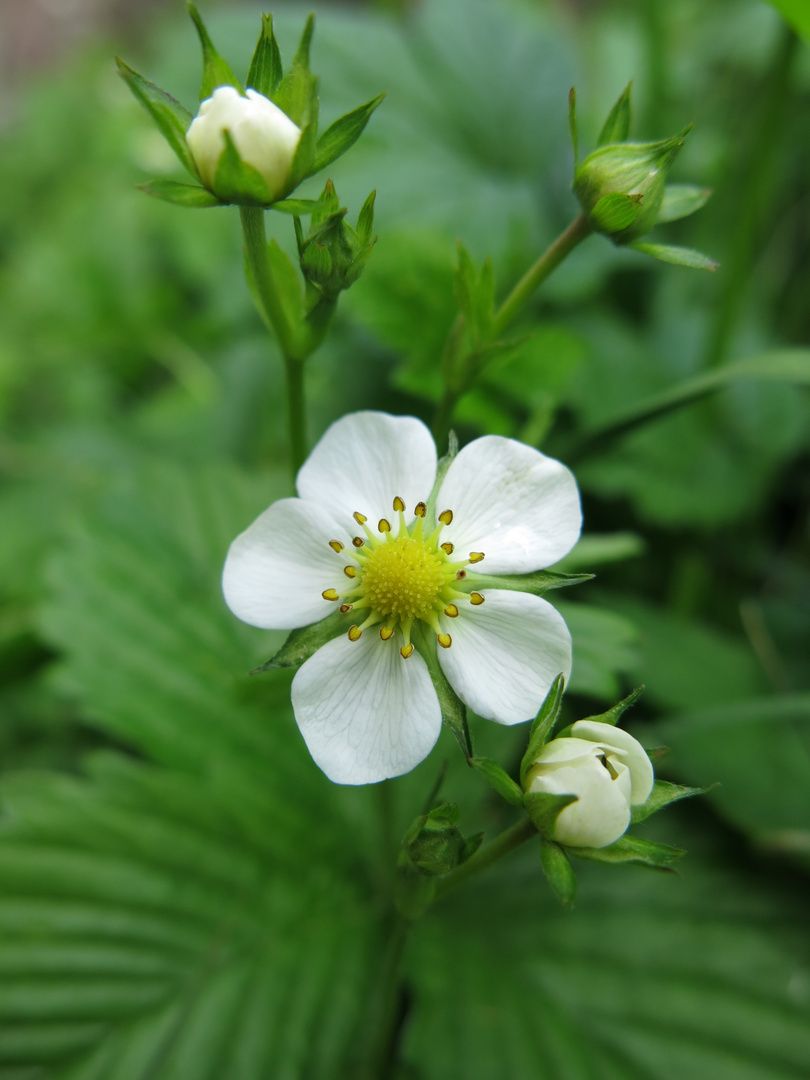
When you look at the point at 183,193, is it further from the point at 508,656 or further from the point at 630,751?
the point at 630,751

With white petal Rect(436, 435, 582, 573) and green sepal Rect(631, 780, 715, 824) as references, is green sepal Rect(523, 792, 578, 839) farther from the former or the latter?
white petal Rect(436, 435, 582, 573)

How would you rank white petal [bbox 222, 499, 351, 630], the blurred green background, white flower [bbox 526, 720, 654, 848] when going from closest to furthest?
1. white flower [bbox 526, 720, 654, 848]
2. white petal [bbox 222, 499, 351, 630]
3. the blurred green background

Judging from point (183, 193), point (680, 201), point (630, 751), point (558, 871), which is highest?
point (680, 201)

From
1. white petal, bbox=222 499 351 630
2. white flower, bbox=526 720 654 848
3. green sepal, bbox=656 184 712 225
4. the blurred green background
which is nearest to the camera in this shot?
white flower, bbox=526 720 654 848

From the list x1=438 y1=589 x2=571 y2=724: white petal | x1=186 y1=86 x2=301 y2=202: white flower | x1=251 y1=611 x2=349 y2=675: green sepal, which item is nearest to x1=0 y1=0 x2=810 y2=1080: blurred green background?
x1=251 y1=611 x2=349 y2=675: green sepal

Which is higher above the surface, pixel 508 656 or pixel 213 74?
pixel 213 74

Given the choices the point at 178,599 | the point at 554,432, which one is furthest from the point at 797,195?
the point at 178,599

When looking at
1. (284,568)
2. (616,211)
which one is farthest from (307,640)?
(616,211)
